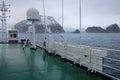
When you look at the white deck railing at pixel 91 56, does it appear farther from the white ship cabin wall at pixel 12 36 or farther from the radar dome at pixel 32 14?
the white ship cabin wall at pixel 12 36

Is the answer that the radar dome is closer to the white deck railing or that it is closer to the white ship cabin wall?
the white deck railing

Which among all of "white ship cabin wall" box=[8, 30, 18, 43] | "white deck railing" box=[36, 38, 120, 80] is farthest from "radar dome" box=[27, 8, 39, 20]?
"white ship cabin wall" box=[8, 30, 18, 43]

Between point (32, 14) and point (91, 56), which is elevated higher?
point (32, 14)

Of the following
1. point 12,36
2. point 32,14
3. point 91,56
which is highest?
point 32,14

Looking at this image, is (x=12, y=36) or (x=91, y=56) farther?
(x=12, y=36)

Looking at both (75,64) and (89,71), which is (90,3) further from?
(89,71)

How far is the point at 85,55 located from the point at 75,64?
42.8 inches

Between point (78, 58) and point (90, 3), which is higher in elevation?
point (90, 3)

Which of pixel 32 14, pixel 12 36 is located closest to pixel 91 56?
pixel 32 14

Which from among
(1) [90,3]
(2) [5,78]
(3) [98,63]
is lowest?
(2) [5,78]

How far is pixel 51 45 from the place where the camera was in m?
10.7

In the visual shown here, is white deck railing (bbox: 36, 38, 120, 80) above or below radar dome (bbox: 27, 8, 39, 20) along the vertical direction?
below

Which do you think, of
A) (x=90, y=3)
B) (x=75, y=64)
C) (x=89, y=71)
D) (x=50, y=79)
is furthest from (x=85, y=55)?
(x=90, y=3)

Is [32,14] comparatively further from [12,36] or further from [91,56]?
[12,36]
